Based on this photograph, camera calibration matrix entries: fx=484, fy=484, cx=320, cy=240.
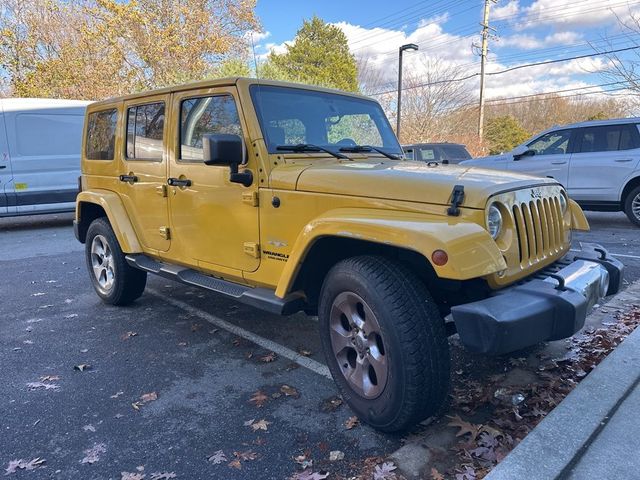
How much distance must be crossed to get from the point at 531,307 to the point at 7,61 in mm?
20965

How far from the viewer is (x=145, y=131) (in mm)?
4277

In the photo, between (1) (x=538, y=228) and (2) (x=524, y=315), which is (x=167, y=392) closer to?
(2) (x=524, y=315)

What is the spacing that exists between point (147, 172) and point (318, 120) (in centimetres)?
164

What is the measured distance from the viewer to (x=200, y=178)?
3604mm

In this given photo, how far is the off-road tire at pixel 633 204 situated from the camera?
8119mm

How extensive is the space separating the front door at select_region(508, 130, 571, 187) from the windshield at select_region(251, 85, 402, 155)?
5.63 meters

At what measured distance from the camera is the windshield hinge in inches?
91.7

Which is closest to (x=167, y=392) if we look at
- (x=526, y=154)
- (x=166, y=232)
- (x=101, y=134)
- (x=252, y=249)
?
(x=252, y=249)

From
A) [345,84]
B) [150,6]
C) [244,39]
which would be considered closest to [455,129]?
[345,84]

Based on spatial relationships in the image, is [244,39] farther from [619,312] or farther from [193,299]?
[619,312]

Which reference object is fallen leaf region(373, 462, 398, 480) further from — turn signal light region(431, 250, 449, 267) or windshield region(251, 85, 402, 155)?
windshield region(251, 85, 402, 155)

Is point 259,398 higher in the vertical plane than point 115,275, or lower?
lower

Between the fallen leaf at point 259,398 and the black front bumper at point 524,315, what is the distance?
140 cm

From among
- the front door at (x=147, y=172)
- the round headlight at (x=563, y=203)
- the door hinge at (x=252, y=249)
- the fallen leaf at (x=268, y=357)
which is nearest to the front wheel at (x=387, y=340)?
the door hinge at (x=252, y=249)
